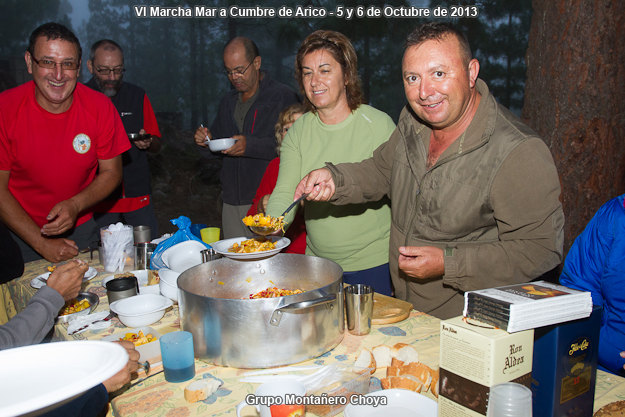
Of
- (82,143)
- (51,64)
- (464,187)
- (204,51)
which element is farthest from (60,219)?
(204,51)

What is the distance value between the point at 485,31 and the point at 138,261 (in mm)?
10565

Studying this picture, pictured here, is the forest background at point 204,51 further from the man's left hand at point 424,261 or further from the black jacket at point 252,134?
the man's left hand at point 424,261

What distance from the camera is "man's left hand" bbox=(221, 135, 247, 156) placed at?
13.7ft

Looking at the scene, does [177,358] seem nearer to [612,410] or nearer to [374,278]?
[612,410]

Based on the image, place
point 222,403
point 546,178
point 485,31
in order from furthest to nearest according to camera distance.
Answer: point 485,31
point 546,178
point 222,403

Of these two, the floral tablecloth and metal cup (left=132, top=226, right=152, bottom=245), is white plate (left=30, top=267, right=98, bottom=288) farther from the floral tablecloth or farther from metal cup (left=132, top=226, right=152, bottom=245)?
the floral tablecloth

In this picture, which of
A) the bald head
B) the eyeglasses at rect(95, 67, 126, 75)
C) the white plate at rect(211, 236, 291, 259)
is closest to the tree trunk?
the bald head

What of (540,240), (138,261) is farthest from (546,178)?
(138,261)

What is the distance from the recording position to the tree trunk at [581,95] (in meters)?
3.81

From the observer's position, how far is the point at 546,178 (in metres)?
1.71

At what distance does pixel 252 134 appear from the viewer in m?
4.58

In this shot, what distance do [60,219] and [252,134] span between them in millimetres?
2102

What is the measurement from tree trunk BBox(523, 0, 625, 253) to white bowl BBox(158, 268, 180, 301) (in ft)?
11.3

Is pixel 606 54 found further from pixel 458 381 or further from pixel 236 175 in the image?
pixel 458 381
